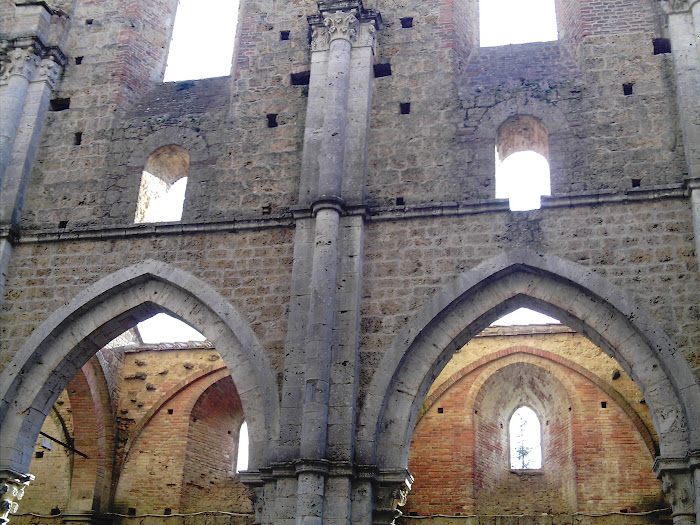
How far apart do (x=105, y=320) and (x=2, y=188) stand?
2.43 m

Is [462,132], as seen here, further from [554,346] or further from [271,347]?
[554,346]

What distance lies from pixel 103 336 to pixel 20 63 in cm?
423

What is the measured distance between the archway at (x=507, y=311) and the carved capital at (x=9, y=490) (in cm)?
398

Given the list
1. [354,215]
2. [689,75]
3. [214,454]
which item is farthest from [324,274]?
[214,454]

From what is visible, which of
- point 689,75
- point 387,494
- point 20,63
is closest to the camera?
point 387,494

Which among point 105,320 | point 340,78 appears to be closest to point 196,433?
point 105,320

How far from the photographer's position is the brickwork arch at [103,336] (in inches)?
404

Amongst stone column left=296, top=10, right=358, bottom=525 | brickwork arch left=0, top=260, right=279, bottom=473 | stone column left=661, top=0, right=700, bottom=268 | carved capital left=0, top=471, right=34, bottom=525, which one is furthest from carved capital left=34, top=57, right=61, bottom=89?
stone column left=661, top=0, right=700, bottom=268

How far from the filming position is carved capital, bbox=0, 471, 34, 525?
33.6 ft

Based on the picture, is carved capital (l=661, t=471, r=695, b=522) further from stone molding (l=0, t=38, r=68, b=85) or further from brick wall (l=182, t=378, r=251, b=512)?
stone molding (l=0, t=38, r=68, b=85)

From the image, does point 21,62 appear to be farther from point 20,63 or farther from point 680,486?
point 680,486

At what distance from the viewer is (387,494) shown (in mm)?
9266

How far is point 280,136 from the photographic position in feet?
38.5

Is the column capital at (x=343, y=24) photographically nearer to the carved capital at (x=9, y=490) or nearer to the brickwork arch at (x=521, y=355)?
the brickwork arch at (x=521, y=355)
